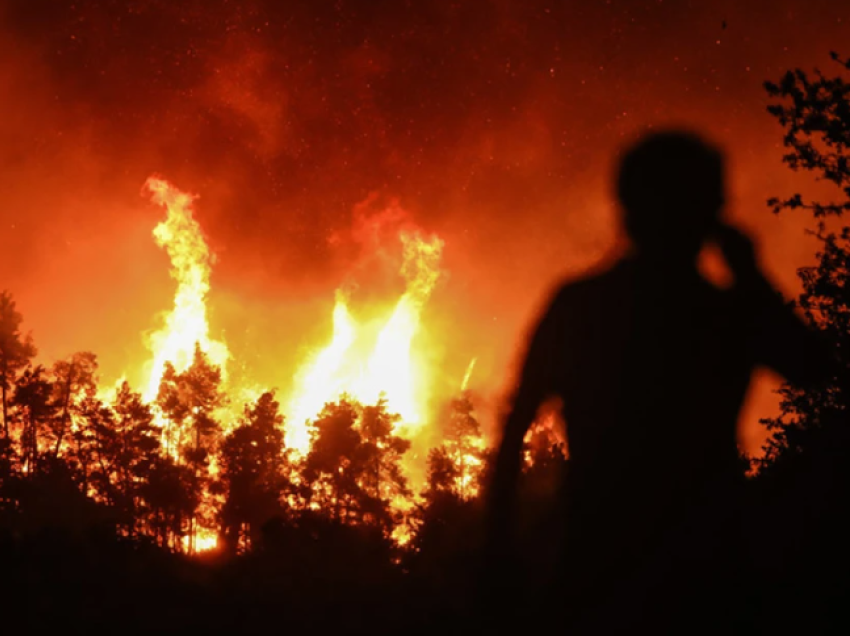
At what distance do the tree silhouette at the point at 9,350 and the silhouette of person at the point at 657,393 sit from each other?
51.8m

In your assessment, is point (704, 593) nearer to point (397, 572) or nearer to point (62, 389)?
point (397, 572)

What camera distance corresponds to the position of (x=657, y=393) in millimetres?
2611

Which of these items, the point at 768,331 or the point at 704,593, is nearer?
the point at 704,593

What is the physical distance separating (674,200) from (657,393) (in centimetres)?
87

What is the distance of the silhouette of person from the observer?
8.13 feet

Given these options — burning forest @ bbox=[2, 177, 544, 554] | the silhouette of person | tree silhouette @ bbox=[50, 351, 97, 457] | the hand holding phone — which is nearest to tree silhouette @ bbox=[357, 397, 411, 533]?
burning forest @ bbox=[2, 177, 544, 554]

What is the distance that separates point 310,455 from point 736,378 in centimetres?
4921

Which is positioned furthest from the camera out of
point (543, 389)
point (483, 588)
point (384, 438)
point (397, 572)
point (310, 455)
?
point (384, 438)

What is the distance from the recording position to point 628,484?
2537 mm

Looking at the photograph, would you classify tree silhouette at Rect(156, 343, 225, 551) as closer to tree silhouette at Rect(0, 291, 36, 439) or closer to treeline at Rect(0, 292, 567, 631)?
treeline at Rect(0, 292, 567, 631)

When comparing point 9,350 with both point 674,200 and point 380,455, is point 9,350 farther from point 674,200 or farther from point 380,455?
point 674,200

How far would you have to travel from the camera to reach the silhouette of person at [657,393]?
2477mm

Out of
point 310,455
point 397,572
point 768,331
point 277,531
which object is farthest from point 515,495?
point 310,455

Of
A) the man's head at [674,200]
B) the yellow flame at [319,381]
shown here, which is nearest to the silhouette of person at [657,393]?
the man's head at [674,200]
